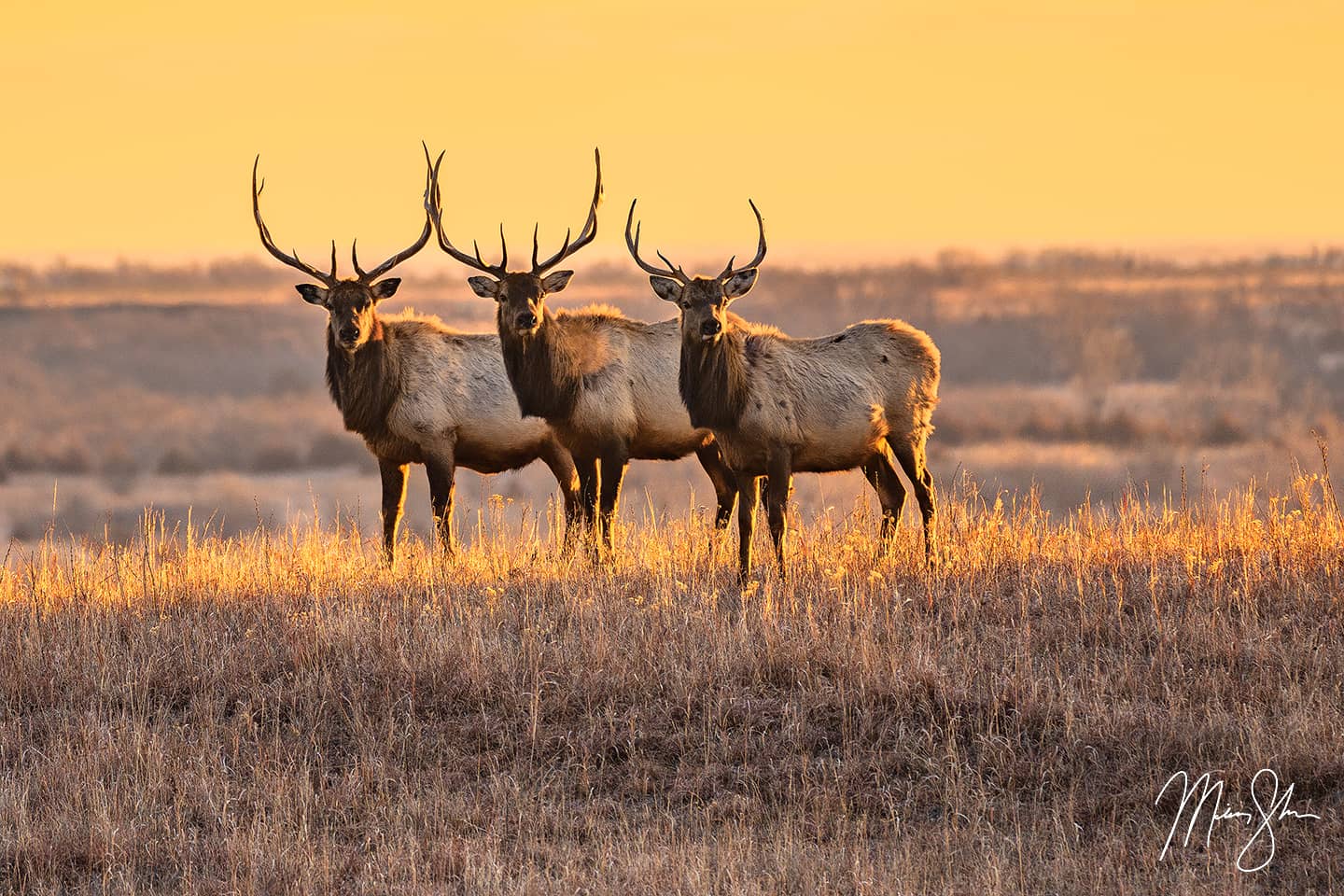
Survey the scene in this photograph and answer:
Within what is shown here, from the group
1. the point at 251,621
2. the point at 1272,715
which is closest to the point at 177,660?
the point at 251,621

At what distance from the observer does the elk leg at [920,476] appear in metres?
13.7

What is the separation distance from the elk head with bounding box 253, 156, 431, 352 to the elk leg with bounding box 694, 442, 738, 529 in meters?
3.46

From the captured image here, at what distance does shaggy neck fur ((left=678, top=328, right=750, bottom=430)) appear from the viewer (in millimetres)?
12609

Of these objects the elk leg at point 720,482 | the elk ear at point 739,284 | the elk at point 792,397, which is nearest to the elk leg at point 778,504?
the elk at point 792,397

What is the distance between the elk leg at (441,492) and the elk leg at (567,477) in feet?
3.48

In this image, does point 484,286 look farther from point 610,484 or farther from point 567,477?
point 567,477

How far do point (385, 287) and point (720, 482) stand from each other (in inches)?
150

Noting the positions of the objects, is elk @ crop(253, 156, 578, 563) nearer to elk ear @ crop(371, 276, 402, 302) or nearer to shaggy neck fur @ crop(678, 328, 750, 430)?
elk ear @ crop(371, 276, 402, 302)

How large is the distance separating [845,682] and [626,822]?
6.75 feet
